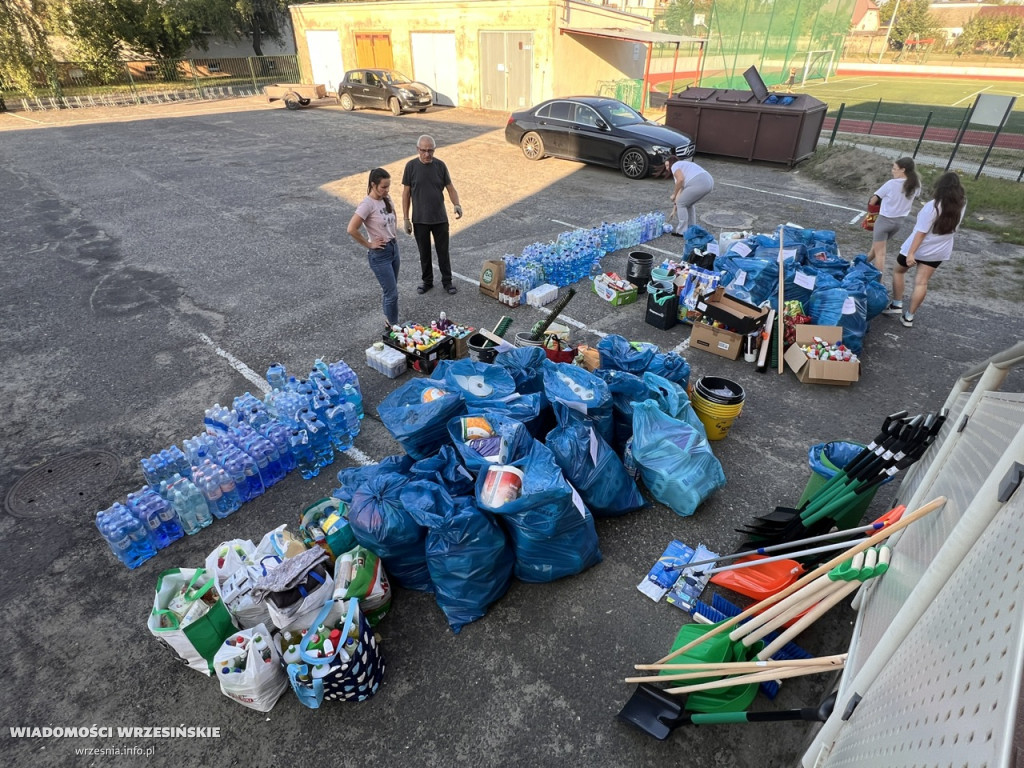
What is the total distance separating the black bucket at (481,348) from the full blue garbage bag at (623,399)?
1.16m

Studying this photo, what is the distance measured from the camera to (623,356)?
15.8 ft

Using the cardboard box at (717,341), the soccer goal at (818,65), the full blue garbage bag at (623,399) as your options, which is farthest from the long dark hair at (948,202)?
the soccer goal at (818,65)

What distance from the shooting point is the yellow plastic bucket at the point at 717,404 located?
180 inches

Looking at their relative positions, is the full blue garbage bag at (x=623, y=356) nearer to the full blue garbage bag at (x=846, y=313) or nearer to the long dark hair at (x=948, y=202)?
the full blue garbage bag at (x=846, y=313)

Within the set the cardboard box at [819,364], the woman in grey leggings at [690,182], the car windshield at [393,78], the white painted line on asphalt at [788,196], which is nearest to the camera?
the cardboard box at [819,364]

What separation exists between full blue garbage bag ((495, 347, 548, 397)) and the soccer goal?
1439 inches

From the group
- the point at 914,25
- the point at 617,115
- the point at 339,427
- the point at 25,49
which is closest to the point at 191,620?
the point at 339,427

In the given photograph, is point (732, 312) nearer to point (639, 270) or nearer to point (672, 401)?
point (639, 270)

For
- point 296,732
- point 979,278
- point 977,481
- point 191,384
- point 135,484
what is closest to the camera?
point 977,481

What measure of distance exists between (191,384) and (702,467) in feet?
16.6

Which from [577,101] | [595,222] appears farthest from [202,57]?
[595,222]

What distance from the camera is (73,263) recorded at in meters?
8.41

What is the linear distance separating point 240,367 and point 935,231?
7798mm

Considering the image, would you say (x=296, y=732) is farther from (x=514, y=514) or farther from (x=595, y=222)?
(x=595, y=222)
